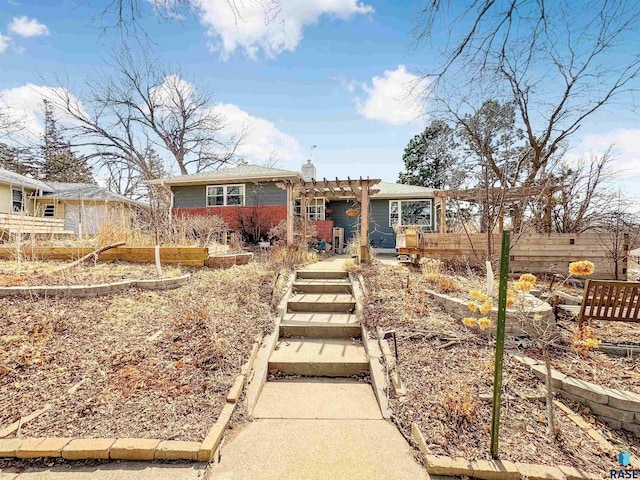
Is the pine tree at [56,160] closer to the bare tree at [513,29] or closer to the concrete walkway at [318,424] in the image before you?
the concrete walkway at [318,424]

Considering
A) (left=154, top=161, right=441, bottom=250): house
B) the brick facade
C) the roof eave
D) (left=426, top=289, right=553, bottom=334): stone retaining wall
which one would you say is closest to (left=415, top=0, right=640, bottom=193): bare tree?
(left=426, top=289, right=553, bottom=334): stone retaining wall

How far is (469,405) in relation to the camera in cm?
255

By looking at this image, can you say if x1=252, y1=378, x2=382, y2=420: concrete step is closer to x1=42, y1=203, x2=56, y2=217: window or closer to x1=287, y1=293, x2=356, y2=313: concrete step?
x1=287, y1=293, x2=356, y2=313: concrete step

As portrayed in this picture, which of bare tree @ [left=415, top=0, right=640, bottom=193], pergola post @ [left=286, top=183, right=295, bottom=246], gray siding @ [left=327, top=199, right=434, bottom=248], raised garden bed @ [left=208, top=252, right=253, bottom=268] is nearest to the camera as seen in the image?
bare tree @ [left=415, top=0, right=640, bottom=193]

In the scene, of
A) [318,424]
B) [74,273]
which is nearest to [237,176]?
[74,273]

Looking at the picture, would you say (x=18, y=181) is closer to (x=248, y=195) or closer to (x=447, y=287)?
(x=248, y=195)

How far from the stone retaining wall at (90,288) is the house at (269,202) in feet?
24.4

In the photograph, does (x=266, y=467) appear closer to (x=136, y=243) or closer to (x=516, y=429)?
(x=516, y=429)

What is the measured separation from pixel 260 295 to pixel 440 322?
2945mm

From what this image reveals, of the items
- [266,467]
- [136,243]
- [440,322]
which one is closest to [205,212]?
[136,243]

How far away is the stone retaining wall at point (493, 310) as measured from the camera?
3797mm

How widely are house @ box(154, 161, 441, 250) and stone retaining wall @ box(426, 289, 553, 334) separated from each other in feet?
25.3

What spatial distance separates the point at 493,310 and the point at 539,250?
398 cm

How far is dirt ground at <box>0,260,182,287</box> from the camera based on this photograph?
4816 mm
